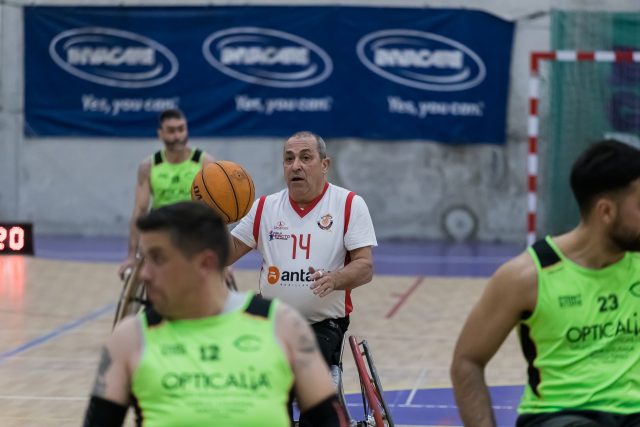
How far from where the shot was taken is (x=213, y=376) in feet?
12.7

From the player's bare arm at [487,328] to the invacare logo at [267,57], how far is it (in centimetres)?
1575

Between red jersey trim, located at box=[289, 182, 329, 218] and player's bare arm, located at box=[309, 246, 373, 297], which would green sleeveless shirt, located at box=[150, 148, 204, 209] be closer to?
red jersey trim, located at box=[289, 182, 329, 218]

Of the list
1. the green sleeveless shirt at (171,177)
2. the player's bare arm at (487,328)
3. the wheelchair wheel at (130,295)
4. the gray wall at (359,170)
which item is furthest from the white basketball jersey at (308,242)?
the gray wall at (359,170)

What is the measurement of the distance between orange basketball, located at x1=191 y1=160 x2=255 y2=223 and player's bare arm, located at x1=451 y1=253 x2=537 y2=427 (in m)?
2.76

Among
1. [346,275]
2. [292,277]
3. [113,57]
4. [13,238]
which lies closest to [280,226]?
[292,277]

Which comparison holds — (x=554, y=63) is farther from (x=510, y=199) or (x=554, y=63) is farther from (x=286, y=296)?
(x=286, y=296)

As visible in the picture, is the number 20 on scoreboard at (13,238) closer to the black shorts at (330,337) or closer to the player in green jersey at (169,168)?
the black shorts at (330,337)

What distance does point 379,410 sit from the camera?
7.11 metres

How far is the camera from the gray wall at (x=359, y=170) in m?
19.9

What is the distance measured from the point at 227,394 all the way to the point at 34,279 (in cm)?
1251

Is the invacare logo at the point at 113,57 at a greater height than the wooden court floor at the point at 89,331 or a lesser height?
greater

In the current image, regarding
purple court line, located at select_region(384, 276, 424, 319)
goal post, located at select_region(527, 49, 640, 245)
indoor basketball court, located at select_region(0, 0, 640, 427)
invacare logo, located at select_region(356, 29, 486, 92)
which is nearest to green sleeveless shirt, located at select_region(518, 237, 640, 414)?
purple court line, located at select_region(384, 276, 424, 319)

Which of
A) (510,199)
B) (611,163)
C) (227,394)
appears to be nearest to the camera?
(227,394)

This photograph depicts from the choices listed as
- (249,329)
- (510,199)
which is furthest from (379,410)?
(510,199)
